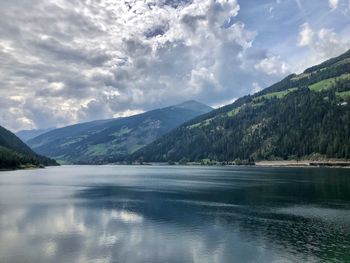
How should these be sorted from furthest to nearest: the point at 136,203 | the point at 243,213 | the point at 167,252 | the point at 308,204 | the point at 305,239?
the point at 136,203
the point at 308,204
the point at 243,213
the point at 305,239
the point at 167,252

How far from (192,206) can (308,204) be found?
31231 millimetres

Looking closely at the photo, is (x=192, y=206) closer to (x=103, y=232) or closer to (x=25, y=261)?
(x=103, y=232)

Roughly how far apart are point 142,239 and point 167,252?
940 cm

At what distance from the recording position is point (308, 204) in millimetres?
102750

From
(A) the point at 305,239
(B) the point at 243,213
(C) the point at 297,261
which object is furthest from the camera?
(B) the point at 243,213

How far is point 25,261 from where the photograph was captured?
51812 millimetres

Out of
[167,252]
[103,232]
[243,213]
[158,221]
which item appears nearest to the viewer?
[167,252]

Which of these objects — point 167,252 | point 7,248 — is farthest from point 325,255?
point 7,248

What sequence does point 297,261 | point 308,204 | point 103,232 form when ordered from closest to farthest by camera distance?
1. point 297,261
2. point 103,232
3. point 308,204

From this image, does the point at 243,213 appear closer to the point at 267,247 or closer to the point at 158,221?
the point at 158,221

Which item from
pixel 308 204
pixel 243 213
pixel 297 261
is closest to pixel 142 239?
pixel 297 261

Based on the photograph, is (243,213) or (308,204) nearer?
(243,213)

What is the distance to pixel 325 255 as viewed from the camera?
178ft

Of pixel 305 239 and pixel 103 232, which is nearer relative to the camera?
pixel 305 239
